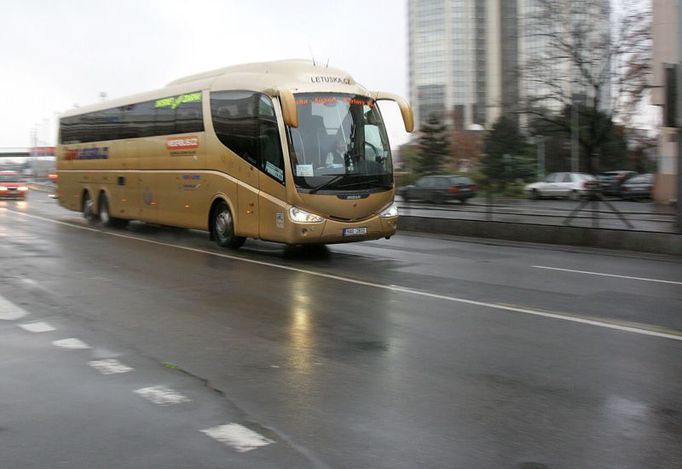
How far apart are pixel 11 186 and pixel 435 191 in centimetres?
2688

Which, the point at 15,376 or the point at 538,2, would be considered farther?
the point at 538,2

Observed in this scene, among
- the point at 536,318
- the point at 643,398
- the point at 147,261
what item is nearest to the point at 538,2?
the point at 147,261

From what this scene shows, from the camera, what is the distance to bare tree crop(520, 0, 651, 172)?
37062mm

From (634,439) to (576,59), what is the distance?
36.5 meters

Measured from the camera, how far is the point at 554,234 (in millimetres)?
16875

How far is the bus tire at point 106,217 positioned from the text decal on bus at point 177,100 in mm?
4497

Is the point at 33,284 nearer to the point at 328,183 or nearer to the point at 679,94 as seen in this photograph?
the point at 328,183

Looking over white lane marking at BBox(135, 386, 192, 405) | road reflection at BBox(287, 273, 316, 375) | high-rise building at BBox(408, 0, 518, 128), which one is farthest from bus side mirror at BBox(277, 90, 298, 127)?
high-rise building at BBox(408, 0, 518, 128)

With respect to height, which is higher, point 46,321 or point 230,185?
point 230,185

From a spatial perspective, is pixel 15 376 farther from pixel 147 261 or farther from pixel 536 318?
pixel 147 261

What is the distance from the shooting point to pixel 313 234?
42.2 feet

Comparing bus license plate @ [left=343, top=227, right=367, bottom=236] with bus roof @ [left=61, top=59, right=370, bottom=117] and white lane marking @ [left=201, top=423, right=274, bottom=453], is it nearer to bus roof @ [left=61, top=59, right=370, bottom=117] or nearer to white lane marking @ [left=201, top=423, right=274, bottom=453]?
bus roof @ [left=61, top=59, right=370, bottom=117]

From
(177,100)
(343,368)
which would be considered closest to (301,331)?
(343,368)

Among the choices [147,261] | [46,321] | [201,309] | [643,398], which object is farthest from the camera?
[147,261]
